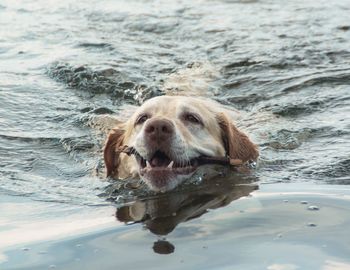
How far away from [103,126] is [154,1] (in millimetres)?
6207

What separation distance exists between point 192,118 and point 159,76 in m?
3.36

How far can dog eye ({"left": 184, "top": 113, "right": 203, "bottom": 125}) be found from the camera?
6.09m

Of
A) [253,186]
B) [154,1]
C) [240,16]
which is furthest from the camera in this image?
[154,1]

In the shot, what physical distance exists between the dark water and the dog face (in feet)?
0.82

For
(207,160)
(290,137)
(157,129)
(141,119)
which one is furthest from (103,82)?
(157,129)

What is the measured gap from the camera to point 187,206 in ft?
16.6

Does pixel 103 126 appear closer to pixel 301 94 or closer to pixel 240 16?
pixel 301 94

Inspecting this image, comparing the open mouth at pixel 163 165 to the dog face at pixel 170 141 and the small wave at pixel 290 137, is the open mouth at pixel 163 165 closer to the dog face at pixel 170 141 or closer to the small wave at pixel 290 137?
the dog face at pixel 170 141

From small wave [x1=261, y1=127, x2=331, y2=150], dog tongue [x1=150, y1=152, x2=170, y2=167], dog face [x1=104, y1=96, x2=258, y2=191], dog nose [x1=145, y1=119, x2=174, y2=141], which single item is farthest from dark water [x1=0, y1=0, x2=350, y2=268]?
dog nose [x1=145, y1=119, x2=174, y2=141]

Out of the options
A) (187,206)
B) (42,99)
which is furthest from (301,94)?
(187,206)

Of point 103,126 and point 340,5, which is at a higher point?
point 340,5

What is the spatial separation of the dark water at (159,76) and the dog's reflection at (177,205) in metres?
0.35

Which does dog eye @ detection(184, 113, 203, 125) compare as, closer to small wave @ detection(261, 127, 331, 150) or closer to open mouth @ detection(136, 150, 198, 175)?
open mouth @ detection(136, 150, 198, 175)

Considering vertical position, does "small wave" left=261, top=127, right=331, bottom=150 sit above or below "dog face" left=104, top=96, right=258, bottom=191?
below
